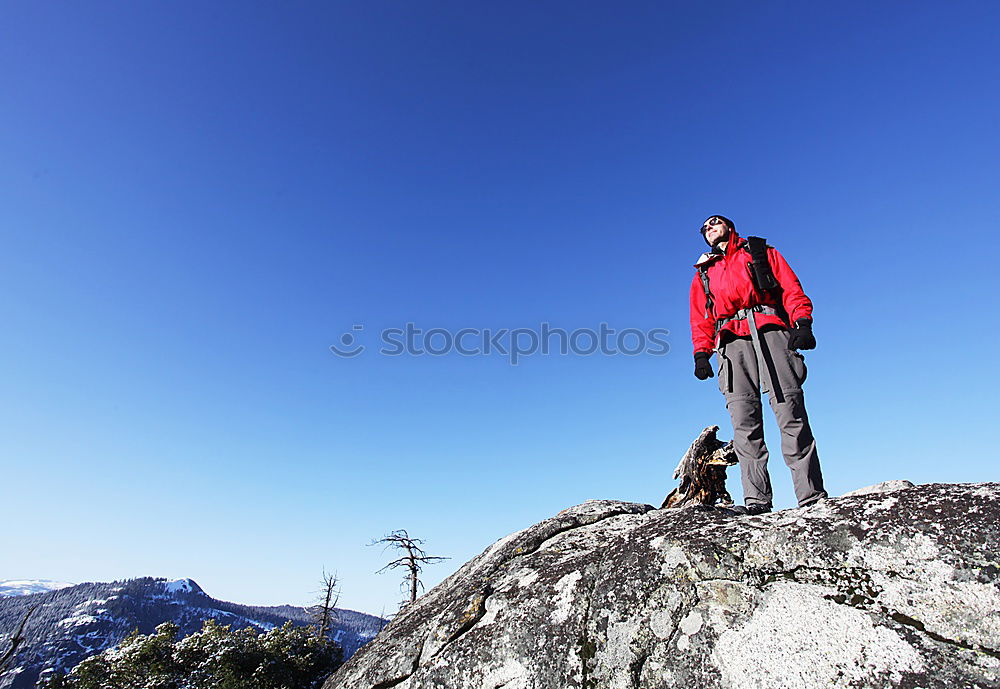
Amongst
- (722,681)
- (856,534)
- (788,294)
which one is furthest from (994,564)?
(788,294)

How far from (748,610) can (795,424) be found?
2.77 metres

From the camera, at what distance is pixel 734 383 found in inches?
245

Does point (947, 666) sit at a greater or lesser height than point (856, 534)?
lesser

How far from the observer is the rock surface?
3.03 m

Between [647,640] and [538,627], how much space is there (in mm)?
812

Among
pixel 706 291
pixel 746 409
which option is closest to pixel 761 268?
pixel 706 291

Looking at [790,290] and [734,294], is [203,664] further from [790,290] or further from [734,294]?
[790,290]

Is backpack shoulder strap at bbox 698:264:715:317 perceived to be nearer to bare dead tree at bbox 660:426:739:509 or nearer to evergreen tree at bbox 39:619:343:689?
bare dead tree at bbox 660:426:739:509

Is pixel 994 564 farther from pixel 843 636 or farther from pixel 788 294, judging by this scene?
pixel 788 294

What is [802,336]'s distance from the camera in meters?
5.70

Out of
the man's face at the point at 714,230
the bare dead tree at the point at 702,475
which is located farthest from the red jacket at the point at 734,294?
the bare dead tree at the point at 702,475

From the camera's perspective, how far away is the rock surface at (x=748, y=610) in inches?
119

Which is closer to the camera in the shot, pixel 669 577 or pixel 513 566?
pixel 669 577

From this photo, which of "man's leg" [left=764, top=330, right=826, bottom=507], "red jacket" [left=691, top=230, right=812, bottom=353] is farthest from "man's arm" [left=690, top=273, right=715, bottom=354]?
"man's leg" [left=764, top=330, right=826, bottom=507]
